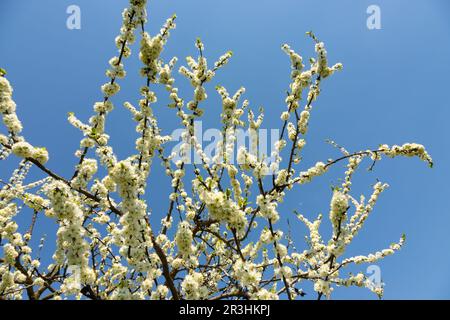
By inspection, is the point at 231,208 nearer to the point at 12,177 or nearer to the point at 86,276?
the point at 86,276

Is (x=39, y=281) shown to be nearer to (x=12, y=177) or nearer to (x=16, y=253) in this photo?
(x=16, y=253)

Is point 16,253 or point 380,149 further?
point 16,253

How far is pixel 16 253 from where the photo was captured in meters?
6.79

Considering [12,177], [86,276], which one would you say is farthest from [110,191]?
[12,177]

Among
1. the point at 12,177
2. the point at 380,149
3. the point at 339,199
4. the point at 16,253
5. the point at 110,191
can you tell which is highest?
the point at 12,177

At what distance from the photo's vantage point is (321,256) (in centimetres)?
793
